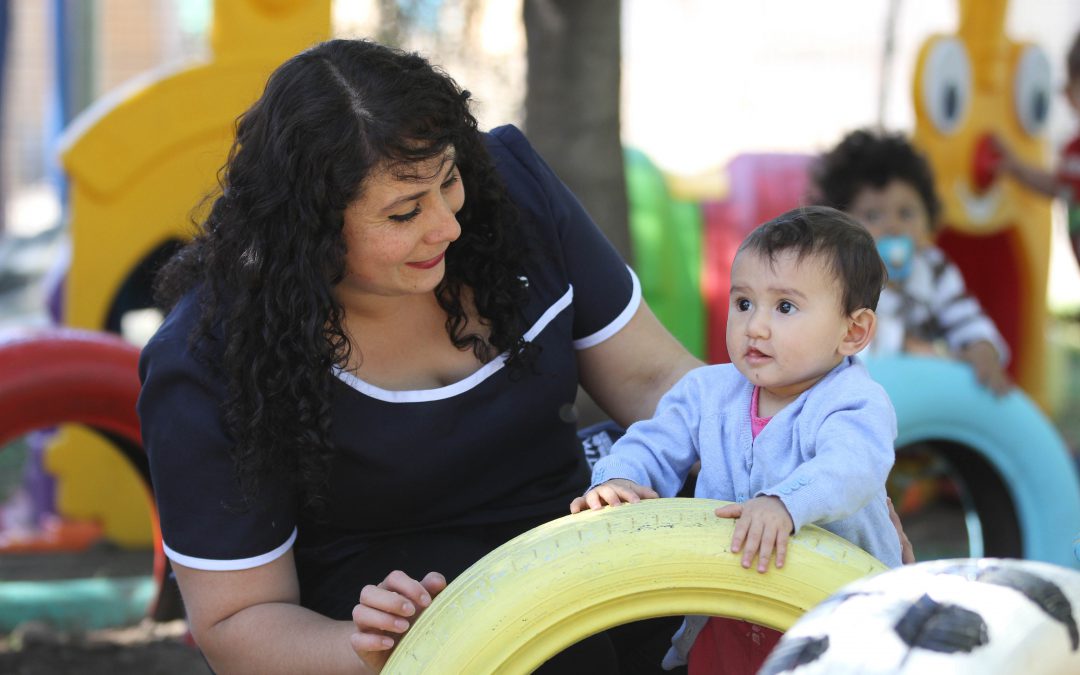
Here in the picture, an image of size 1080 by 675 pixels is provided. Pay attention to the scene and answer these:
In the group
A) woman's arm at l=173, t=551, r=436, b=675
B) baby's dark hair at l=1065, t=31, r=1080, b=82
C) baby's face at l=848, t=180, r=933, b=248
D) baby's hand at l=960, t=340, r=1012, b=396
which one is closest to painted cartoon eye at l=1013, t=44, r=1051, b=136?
baby's dark hair at l=1065, t=31, r=1080, b=82

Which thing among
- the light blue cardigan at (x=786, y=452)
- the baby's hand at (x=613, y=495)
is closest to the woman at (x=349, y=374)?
the baby's hand at (x=613, y=495)

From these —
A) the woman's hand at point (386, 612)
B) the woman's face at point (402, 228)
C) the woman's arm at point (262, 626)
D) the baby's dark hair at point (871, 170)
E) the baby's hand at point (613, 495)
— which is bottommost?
the woman's arm at point (262, 626)

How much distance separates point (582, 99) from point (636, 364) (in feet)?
5.30

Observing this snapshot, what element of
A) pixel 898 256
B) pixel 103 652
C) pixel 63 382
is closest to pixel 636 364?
pixel 63 382

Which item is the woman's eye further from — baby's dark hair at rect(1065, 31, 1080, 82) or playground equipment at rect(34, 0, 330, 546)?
baby's dark hair at rect(1065, 31, 1080, 82)

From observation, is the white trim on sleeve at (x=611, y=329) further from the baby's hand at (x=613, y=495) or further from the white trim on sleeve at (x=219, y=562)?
the white trim on sleeve at (x=219, y=562)

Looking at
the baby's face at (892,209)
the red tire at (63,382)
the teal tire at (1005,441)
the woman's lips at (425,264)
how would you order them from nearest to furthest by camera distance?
the woman's lips at (425,264) → the red tire at (63,382) → the teal tire at (1005,441) → the baby's face at (892,209)

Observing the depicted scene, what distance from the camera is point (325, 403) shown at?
197 cm

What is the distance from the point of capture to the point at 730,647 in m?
1.93

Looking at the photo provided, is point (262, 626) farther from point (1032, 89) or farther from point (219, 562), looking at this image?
point (1032, 89)

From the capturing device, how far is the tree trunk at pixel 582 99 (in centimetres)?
377

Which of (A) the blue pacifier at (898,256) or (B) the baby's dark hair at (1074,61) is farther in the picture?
(B) the baby's dark hair at (1074,61)

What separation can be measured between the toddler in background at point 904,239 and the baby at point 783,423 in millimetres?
1846

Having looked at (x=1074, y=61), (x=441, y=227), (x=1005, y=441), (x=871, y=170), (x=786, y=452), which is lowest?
(x=1005, y=441)
